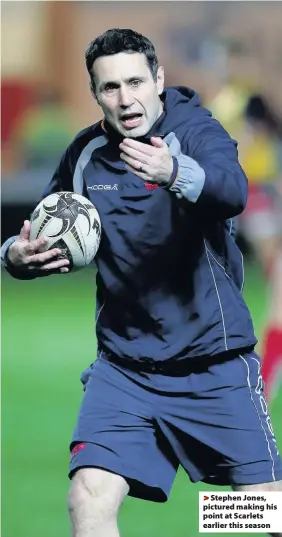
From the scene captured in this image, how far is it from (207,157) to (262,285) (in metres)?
12.3

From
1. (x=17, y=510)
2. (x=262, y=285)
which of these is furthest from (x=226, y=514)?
(x=262, y=285)

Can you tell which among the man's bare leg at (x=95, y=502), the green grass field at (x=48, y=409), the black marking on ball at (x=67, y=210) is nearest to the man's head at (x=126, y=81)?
the black marking on ball at (x=67, y=210)

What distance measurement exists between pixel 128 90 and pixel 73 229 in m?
0.56

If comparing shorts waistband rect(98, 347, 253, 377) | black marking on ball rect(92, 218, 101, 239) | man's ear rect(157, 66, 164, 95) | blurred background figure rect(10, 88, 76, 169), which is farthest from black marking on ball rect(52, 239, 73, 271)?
blurred background figure rect(10, 88, 76, 169)

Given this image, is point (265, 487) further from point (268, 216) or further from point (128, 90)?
point (268, 216)

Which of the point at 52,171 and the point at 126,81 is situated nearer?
the point at 126,81

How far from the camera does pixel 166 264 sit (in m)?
4.77

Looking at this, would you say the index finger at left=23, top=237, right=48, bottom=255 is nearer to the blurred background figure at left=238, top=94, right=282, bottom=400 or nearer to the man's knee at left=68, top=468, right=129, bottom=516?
the man's knee at left=68, top=468, right=129, bottom=516

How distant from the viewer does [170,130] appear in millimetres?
4730

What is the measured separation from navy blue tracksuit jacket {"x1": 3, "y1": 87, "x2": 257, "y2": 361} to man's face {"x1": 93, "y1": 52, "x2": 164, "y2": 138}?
0.25 feet

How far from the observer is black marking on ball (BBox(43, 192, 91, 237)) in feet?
15.6

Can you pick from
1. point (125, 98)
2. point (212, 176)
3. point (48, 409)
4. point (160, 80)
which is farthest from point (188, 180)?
point (48, 409)

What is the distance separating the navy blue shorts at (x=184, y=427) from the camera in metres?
4.66

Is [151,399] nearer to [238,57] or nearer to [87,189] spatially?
[87,189]
